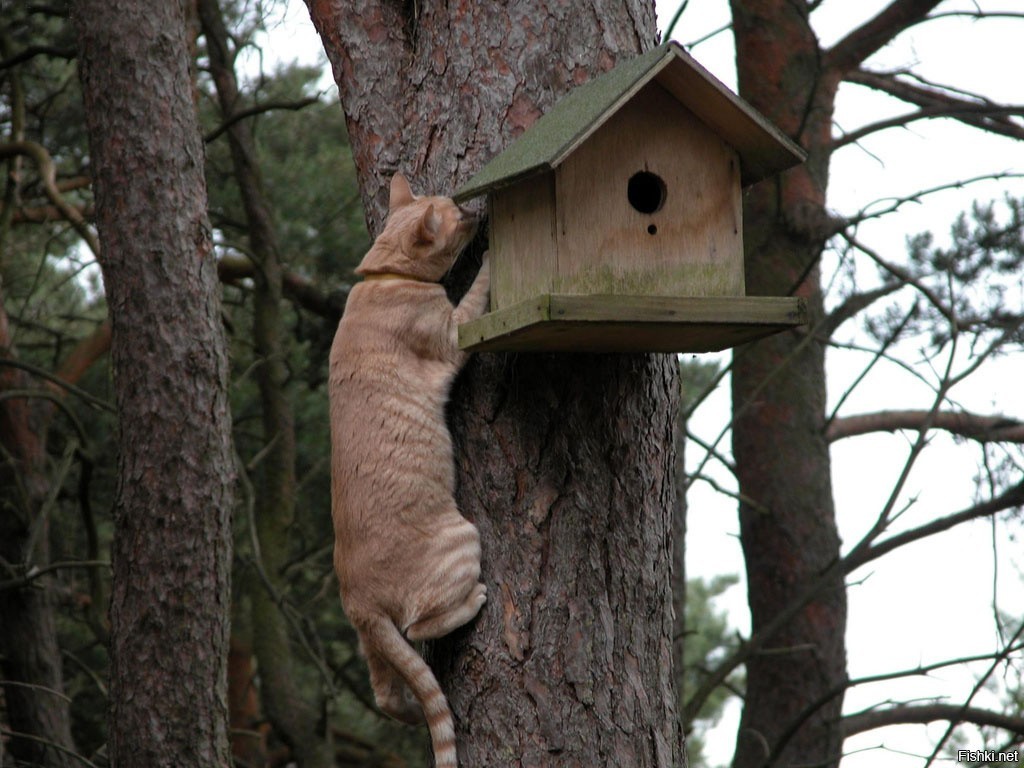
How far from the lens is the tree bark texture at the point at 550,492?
257 cm

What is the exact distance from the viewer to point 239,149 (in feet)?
23.9

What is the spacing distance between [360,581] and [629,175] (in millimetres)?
1089

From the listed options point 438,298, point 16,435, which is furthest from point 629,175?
point 16,435

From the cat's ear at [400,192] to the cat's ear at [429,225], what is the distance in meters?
0.16

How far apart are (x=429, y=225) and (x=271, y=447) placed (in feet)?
14.7

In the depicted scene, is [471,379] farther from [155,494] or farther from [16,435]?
[16,435]

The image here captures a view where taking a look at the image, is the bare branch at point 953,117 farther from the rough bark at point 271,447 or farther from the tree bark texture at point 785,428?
the rough bark at point 271,447

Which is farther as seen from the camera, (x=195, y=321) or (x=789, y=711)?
(x=789, y=711)

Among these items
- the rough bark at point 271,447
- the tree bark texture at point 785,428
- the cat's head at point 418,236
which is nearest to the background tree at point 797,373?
the tree bark texture at point 785,428

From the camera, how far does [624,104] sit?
2441 mm

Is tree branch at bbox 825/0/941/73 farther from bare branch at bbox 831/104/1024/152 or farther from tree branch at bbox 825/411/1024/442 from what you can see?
tree branch at bbox 825/411/1024/442

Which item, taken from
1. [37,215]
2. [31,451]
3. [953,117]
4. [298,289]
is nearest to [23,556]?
[31,451]

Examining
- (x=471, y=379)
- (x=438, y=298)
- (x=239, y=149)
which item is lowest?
(x=471, y=379)

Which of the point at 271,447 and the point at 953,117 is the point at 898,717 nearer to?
the point at 953,117
